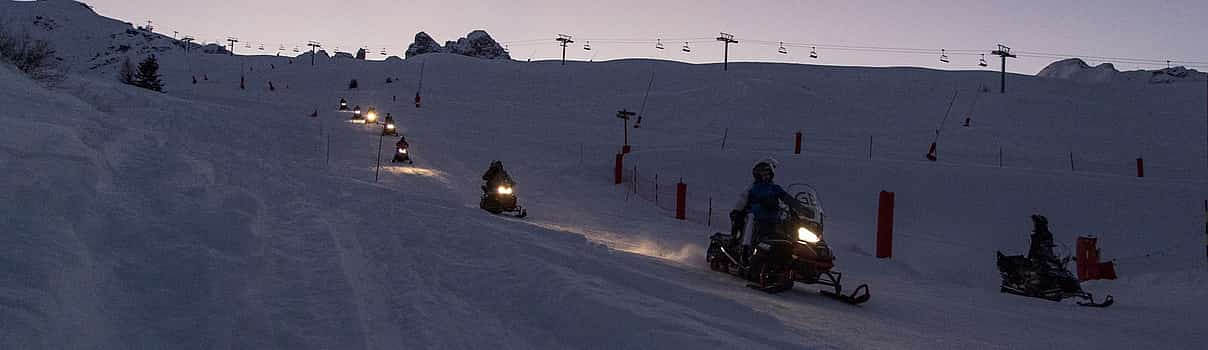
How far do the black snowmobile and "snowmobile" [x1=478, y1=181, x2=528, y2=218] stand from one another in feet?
32.0

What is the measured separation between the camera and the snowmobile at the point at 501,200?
17.2 metres

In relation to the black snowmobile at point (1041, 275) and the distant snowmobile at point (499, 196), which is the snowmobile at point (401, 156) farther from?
the black snowmobile at point (1041, 275)

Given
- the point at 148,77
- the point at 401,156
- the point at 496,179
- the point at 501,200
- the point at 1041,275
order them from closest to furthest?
the point at 1041,275, the point at 501,200, the point at 496,179, the point at 401,156, the point at 148,77

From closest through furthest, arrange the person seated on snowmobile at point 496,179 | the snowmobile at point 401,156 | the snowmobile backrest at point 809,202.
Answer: the snowmobile backrest at point 809,202 → the person seated on snowmobile at point 496,179 → the snowmobile at point 401,156

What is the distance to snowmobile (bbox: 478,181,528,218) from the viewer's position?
17.2m

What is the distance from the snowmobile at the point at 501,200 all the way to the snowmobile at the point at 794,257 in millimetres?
8178

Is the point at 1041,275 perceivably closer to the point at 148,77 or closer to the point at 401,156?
the point at 401,156

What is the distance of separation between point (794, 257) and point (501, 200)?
953 centimetres

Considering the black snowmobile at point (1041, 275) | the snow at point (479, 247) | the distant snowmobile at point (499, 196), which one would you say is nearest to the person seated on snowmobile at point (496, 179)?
the distant snowmobile at point (499, 196)

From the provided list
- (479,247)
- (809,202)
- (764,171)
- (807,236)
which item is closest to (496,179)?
(479,247)

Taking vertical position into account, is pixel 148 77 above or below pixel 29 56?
above

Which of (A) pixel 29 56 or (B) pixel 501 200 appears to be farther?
(A) pixel 29 56

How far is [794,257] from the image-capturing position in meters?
8.99

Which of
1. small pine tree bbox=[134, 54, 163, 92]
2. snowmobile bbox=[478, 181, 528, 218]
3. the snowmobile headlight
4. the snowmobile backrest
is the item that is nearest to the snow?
snowmobile bbox=[478, 181, 528, 218]
